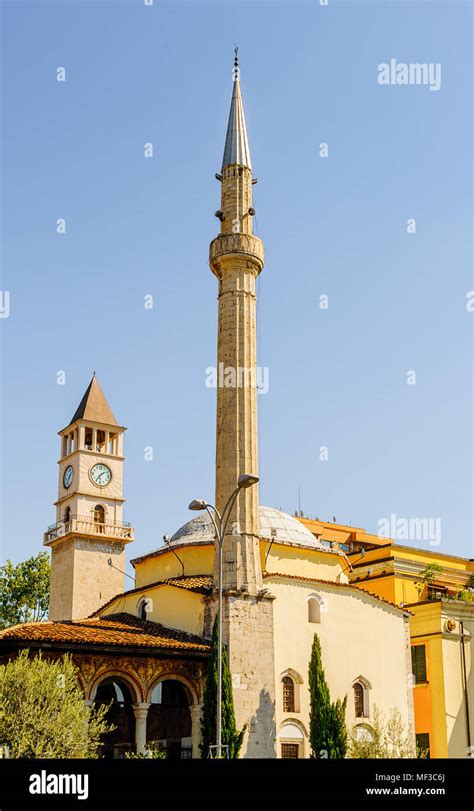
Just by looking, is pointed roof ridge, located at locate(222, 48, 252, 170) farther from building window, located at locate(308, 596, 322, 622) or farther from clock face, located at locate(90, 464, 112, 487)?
clock face, located at locate(90, 464, 112, 487)

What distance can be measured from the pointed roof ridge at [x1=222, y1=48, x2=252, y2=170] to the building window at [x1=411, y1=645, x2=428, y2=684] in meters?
20.0

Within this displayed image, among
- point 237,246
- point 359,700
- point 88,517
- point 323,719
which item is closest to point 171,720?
point 323,719

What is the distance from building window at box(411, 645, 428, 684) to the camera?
38.2 meters

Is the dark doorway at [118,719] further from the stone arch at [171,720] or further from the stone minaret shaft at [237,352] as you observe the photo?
the stone minaret shaft at [237,352]

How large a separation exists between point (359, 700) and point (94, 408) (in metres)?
27.2

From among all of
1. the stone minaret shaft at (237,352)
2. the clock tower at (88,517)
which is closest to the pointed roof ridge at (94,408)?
the clock tower at (88,517)

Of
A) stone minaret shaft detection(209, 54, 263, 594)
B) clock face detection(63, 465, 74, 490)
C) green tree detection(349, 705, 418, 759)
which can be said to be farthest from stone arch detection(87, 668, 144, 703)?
clock face detection(63, 465, 74, 490)

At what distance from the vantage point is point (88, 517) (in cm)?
5153

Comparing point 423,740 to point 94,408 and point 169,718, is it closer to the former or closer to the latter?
point 169,718

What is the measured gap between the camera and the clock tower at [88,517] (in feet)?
162
